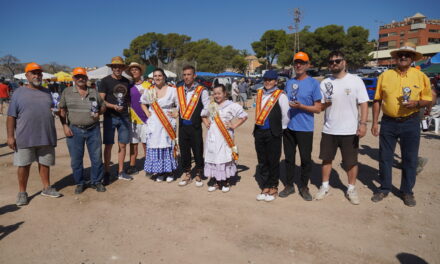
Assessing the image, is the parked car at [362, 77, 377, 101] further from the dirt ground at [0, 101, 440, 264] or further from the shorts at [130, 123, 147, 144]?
the shorts at [130, 123, 147, 144]

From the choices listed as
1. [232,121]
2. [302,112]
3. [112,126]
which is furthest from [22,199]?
[302,112]

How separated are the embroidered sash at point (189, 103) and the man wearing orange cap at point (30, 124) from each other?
1996mm

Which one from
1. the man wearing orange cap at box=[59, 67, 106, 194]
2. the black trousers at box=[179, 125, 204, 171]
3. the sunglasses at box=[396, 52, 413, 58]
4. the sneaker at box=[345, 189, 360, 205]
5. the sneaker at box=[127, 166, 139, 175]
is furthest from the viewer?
the sneaker at box=[127, 166, 139, 175]

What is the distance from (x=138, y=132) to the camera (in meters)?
5.68

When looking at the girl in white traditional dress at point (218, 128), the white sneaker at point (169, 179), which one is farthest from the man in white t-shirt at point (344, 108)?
the white sneaker at point (169, 179)

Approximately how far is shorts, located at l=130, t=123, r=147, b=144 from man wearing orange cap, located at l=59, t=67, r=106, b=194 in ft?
2.83

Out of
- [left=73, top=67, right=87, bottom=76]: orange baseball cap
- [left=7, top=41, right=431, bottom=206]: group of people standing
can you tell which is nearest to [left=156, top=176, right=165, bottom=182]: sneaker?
[left=7, top=41, right=431, bottom=206]: group of people standing

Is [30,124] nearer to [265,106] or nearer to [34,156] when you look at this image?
[34,156]

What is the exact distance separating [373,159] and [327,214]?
11.1 ft

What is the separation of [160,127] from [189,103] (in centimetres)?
71

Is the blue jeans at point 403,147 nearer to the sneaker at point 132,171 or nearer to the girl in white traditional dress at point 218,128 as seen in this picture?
the girl in white traditional dress at point 218,128

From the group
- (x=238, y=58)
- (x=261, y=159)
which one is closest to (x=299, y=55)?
(x=261, y=159)

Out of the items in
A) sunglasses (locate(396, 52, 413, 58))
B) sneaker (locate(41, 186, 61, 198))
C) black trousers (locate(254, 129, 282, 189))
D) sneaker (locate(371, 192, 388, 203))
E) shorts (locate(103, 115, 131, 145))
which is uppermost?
sunglasses (locate(396, 52, 413, 58))

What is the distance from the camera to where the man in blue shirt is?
4.05 meters
